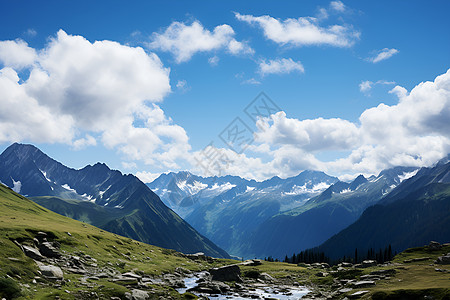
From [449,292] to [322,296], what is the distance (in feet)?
81.5

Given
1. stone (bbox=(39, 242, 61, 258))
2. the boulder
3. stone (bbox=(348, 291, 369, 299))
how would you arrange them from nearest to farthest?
the boulder < stone (bbox=(348, 291, 369, 299)) < stone (bbox=(39, 242, 61, 258))

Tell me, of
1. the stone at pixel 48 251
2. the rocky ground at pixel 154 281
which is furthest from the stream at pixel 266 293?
the stone at pixel 48 251

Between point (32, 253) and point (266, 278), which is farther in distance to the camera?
point (266, 278)

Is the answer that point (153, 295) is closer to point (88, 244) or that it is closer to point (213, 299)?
point (213, 299)

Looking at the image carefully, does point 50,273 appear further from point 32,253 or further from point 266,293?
point 266,293

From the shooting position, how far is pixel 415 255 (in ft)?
364

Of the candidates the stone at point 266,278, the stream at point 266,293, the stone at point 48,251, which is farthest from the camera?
the stone at point 266,278

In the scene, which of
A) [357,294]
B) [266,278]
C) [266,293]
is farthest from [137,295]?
[266,278]

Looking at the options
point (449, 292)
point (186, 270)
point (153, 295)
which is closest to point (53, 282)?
point (153, 295)

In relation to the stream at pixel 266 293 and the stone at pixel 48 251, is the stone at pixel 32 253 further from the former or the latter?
the stream at pixel 266 293

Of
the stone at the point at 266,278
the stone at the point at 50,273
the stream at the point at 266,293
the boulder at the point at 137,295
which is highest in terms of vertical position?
the stone at the point at 50,273

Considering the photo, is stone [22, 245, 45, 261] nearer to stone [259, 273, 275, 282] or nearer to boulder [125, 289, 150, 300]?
boulder [125, 289, 150, 300]

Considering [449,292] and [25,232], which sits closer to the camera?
[449,292]

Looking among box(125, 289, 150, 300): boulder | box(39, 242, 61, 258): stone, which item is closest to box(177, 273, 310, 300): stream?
box(125, 289, 150, 300): boulder
